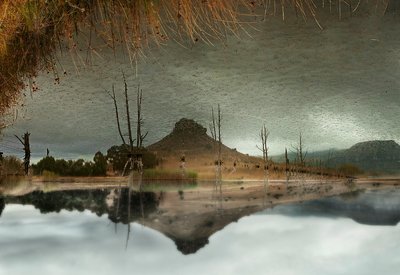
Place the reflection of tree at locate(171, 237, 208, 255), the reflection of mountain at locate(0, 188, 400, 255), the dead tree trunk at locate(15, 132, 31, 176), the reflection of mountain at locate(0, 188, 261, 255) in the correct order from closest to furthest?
the reflection of tree at locate(171, 237, 208, 255) < the reflection of mountain at locate(0, 188, 261, 255) < the reflection of mountain at locate(0, 188, 400, 255) < the dead tree trunk at locate(15, 132, 31, 176)

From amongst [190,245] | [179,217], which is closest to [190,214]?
[179,217]

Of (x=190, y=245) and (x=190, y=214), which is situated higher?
(x=190, y=214)

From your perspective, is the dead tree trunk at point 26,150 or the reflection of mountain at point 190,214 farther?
the dead tree trunk at point 26,150

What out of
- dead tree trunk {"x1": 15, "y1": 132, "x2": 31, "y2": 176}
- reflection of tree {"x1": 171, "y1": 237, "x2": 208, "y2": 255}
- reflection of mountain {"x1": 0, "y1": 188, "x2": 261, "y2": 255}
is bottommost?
reflection of tree {"x1": 171, "y1": 237, "x2": 208, "y2": 255}

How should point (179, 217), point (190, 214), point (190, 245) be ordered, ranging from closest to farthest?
1. point (190, 245)
2. point (179, 217)
3. point (190, 214)

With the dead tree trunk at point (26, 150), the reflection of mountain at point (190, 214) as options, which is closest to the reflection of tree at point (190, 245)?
the reflection of mountain at point (190, 214)

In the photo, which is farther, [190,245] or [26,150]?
[26,150]

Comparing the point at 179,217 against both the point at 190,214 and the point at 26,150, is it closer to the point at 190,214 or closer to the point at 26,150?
the point at 190,214

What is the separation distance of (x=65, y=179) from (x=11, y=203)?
315 inches

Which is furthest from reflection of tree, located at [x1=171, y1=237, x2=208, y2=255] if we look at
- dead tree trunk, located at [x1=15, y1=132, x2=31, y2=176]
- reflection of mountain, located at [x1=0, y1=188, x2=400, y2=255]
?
dead tree trunk, located at [x1=15, y1=132, x2=31, y2=176]

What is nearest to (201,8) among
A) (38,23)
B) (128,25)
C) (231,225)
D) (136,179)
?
(128,25)

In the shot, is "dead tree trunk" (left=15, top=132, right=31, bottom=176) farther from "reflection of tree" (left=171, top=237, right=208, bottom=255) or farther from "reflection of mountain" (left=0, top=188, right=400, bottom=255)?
"reflection of tree" (left=171, top=237, right=208, bottom=255)

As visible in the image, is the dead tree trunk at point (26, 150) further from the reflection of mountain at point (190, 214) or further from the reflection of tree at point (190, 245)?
the reflection of tree at point (190, 245)

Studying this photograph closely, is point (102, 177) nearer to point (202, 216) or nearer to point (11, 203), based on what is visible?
point (11, 203)
